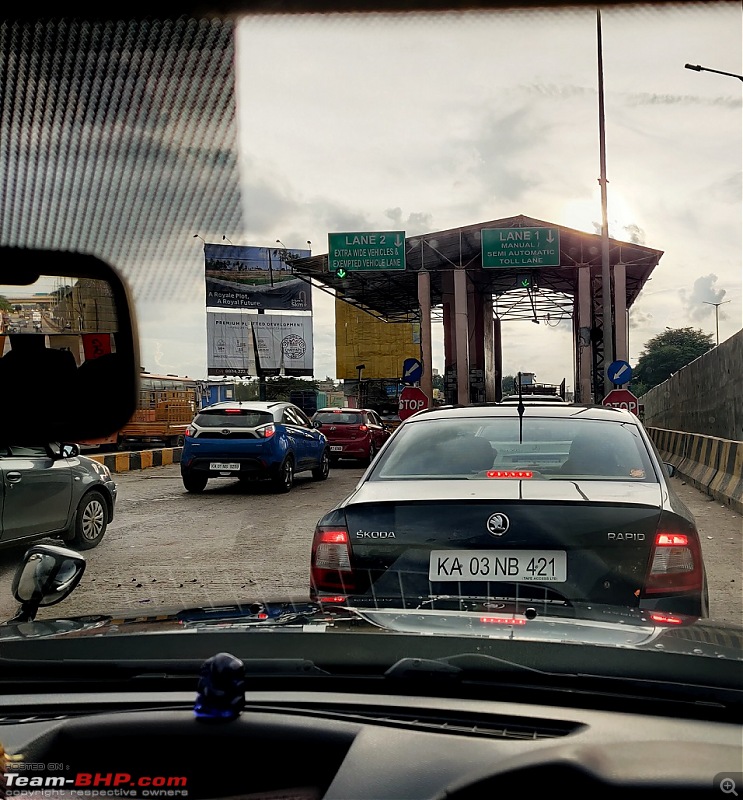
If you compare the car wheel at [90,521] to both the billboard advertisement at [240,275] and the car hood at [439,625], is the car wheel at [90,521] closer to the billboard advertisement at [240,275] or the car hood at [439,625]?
the billboard advertisement at [240,275]

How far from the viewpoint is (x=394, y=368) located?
62031mm

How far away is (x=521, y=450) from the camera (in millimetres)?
4523

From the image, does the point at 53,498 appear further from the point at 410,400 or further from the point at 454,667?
the point at 410,400

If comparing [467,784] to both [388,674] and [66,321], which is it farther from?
[66,321]

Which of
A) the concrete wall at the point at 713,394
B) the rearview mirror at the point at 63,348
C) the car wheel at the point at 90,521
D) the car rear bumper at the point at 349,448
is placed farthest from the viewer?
the car rear bumper at the point at 349,448

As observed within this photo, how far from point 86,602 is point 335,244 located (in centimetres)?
2556

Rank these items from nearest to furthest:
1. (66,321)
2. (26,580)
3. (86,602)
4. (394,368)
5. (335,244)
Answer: (66,321), (26,580), (86,602), (335,244), (394,368)

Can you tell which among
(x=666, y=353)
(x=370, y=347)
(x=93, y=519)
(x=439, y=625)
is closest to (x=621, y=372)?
(x=93, y=519)

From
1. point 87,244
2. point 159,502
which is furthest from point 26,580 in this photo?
point 159,502

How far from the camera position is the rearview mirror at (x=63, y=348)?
2.18 metres

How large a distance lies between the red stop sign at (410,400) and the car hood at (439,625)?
61.9 feet

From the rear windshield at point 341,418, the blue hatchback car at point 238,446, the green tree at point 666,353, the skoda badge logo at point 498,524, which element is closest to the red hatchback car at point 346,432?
the rear windshield at point 341,418
